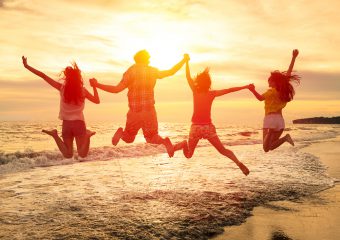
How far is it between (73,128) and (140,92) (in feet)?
5.68

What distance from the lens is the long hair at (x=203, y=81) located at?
888 cm

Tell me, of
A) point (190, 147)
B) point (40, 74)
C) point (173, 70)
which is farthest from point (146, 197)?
point (40, 74)

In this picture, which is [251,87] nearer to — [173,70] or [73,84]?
[173,70]

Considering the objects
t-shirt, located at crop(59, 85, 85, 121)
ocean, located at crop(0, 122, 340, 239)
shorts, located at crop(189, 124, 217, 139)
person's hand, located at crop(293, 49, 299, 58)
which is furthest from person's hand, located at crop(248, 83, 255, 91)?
t-shirt, located at crop(59, 85, 85, 121)

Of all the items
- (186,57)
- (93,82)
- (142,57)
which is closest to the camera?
(93,82)

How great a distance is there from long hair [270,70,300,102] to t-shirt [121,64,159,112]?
3138 mm

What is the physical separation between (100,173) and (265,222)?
843cm

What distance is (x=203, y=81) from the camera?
8.90 meters

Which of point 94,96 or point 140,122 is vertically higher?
point 94,96

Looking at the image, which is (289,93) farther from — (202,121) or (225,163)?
(225,163)

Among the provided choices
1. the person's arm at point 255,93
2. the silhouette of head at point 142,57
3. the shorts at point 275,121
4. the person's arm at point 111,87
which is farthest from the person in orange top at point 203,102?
the person's arm at point 111,87

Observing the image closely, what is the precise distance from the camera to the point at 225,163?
17172mm

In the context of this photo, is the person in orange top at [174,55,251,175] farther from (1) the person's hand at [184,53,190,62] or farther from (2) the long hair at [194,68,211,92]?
(1) the person's hand at [184,53,190,62]

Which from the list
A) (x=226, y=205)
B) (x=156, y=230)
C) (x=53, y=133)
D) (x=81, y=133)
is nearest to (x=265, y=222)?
(x=226, y=205)
